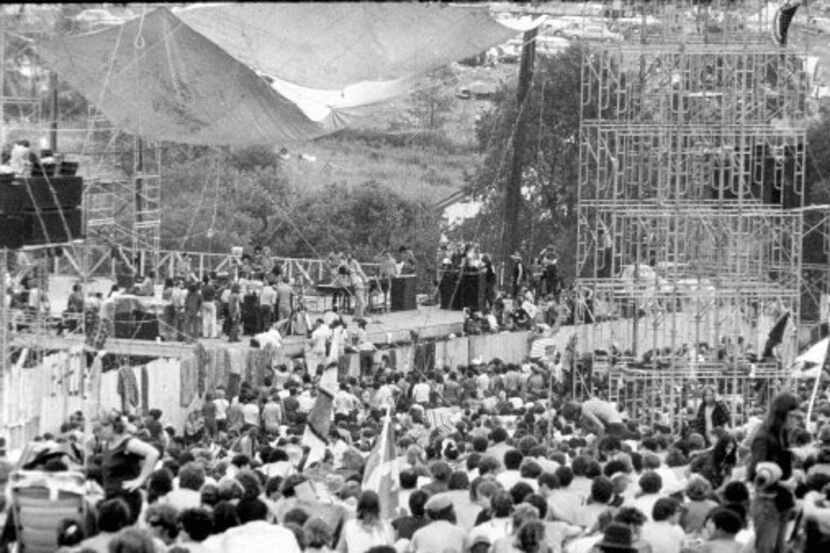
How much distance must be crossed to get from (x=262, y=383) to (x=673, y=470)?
16.4 metres

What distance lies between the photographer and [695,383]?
3081 centimetres

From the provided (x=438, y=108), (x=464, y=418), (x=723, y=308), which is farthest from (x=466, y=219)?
(x=464, y=418)

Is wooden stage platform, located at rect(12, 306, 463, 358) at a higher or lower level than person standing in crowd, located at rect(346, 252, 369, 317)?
lower

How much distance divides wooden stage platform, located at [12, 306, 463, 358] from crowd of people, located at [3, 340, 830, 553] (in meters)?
12.5

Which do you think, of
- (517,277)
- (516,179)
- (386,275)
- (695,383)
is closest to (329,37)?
(695,383)

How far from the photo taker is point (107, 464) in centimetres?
1578

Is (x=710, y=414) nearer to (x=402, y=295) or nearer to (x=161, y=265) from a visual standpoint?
(x=402, y=295)

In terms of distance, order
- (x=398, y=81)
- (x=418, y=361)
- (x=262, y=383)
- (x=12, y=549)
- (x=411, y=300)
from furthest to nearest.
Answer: (x=411, y=300)
(x=418, y=361)
(x=262, y=383)
(x=398, y=81)
(x=12, y=549)

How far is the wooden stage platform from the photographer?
114 feet

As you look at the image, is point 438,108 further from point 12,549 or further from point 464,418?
point 12,549

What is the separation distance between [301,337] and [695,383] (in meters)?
9.09

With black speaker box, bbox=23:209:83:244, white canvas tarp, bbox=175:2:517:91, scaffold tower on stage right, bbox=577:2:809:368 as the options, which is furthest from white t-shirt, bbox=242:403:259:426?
scaffold tower on stage right, bbox=577:2:809:368

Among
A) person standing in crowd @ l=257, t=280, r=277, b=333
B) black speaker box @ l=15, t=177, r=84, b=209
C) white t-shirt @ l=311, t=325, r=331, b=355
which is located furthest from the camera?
person standing in crowd @ l=257, t=280, r=277, b=333

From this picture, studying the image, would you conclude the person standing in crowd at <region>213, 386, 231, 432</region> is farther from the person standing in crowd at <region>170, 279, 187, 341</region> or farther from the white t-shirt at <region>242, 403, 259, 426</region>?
the person standing in crowd at <region>170, 279, 187, 341</region>
